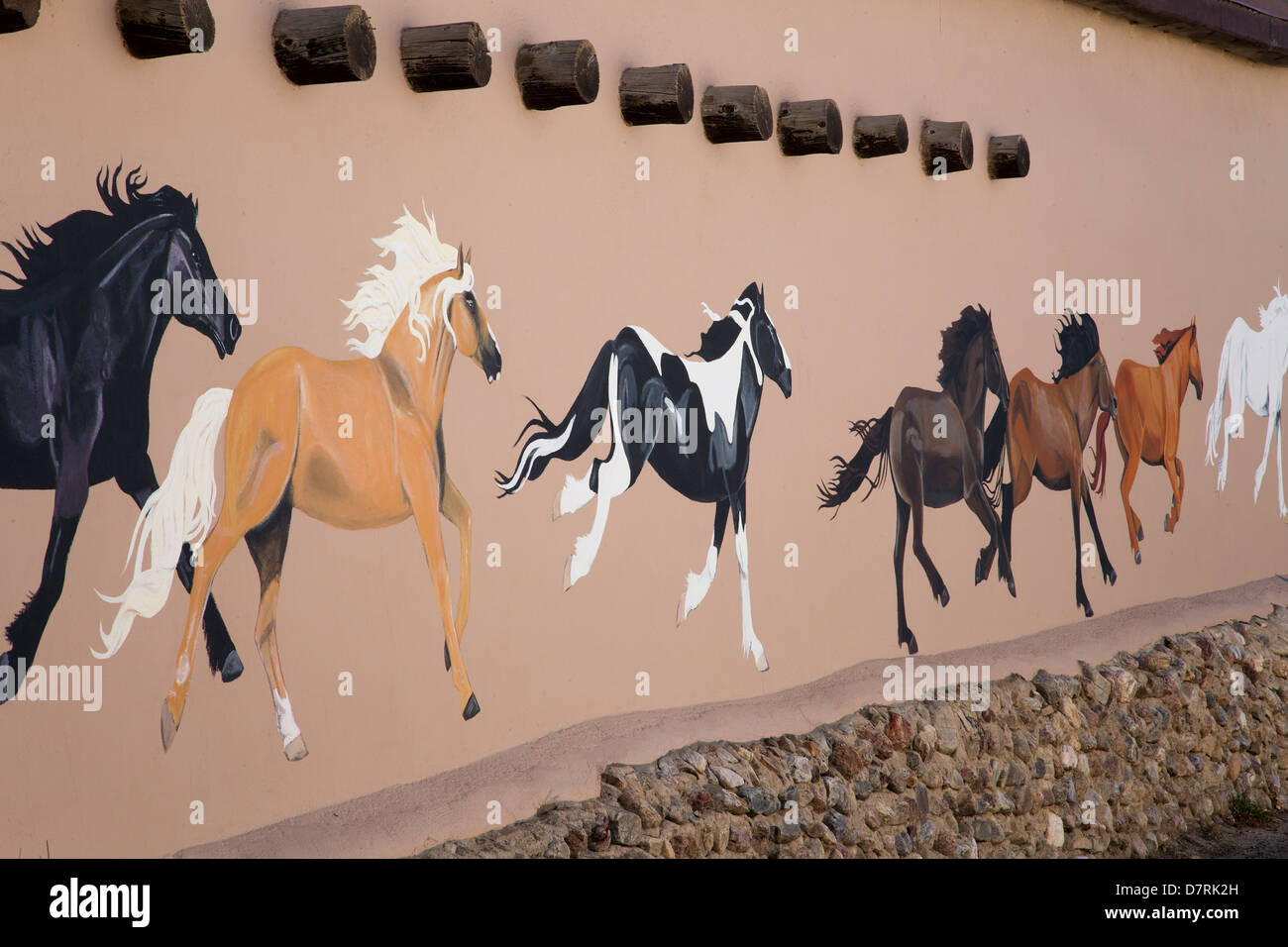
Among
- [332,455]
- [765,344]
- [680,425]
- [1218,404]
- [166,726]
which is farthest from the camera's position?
[1218,404]

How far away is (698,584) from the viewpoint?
5648 mm

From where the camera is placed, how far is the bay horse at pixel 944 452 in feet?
21.9

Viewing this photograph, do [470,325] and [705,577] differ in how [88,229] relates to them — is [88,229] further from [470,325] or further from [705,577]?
[705,577]

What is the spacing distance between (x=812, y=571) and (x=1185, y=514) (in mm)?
4367

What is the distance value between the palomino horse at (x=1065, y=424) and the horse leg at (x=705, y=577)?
2528 millimetres

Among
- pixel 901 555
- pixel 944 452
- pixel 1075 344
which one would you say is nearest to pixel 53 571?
pixel 901 555

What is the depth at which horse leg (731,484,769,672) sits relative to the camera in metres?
5.84

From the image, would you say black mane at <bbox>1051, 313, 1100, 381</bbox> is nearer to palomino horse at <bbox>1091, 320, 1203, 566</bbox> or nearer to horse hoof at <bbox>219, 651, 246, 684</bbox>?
palomino horse at <bbox>1091, 320, 1203, 566</bbox>

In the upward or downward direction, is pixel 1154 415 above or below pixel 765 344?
below

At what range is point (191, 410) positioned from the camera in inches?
148

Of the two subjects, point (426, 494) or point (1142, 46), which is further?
point (1142, 46)

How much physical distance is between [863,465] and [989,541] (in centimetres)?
134
